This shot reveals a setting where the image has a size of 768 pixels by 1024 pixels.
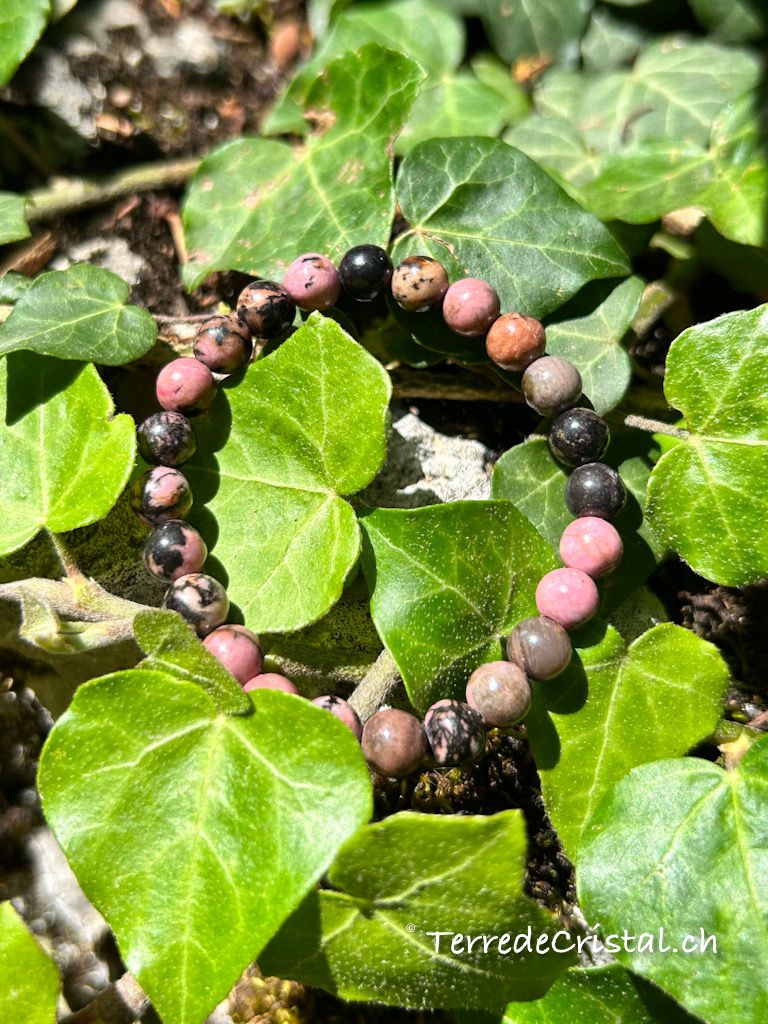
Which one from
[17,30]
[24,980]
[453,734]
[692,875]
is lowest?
[24,980]

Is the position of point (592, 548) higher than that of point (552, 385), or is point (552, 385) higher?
point (552, 385)

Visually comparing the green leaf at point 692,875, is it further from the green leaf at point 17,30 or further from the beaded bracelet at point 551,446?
the green leaf at point 17,30

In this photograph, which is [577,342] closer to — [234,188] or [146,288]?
[234,188]

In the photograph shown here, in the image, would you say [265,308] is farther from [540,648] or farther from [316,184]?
[540,648]

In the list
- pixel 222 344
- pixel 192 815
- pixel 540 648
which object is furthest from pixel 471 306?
pixel 192 815

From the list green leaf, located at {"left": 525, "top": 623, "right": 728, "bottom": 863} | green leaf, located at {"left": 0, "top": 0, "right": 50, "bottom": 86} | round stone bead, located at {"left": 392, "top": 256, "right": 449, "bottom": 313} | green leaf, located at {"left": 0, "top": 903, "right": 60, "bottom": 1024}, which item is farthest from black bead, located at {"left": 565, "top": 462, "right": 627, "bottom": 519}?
green leaf, located at {"left": 0, "top": 0, "right": 50, "bottom": 86}
